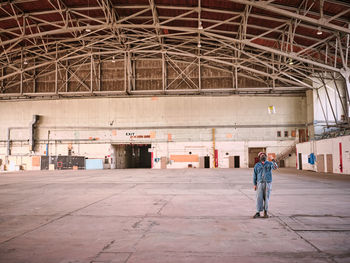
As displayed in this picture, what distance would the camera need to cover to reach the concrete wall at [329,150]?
23.6 metres

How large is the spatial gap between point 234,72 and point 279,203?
31.7 meters

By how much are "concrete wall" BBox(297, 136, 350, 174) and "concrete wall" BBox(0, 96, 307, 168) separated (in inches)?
285

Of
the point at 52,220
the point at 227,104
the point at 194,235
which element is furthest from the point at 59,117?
the point at 194,235

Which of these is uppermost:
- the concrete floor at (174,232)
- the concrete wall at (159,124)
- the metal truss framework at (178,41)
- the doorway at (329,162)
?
the metal truss framework at (178,41)

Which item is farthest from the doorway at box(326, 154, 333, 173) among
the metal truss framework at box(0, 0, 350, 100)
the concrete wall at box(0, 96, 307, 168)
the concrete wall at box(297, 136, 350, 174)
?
the concrete wall at box(0, 96, 307, 168)

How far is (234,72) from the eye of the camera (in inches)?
1534

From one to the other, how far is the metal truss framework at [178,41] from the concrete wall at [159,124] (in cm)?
175

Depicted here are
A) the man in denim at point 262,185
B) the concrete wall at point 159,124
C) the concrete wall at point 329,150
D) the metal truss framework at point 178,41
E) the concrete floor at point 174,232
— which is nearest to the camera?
the concrete floor at point 174,232

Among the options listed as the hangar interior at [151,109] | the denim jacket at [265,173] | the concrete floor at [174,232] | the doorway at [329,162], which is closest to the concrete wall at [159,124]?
the hangar interior at [151,109]

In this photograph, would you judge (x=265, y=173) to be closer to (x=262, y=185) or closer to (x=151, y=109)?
(x=262, y=185)

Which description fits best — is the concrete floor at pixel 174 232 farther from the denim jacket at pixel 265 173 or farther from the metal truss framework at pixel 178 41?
the metal truss framework at pixel 178 41

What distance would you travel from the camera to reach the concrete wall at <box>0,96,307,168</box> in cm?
3969

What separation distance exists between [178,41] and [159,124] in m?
12.3

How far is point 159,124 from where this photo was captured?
40625 millimetres
